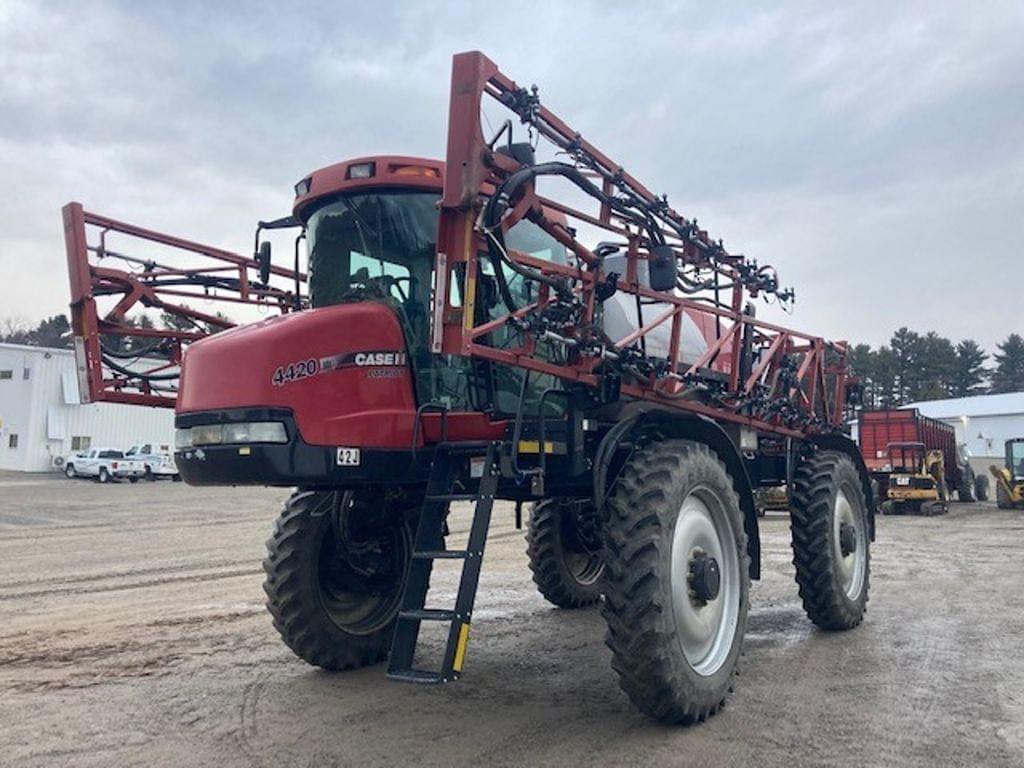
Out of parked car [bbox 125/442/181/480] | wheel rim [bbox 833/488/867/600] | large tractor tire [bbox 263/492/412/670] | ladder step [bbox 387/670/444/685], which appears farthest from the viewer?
parked car [bbox 125/442/181/480]

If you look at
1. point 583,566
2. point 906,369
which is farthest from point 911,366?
point 583,566

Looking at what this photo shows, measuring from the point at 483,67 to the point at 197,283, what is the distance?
3.94 meters

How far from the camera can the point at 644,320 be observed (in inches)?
256

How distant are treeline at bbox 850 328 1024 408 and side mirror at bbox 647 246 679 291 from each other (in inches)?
3446

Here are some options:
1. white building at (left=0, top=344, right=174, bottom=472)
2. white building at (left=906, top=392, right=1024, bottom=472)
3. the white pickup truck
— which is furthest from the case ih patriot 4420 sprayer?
white building at (left=906, top=392, right=1024, bottom=472)

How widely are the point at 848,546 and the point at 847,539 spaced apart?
A: 0.20 feet

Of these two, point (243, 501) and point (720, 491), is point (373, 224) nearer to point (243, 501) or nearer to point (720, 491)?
point (720, 491)

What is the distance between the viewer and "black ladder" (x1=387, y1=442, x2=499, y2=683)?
4382 millimetres

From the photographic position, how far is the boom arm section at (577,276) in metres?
4.63

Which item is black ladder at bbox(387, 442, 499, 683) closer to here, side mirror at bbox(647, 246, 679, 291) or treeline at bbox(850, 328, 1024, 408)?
side mirror at bbox(647, 246, 679, 291)

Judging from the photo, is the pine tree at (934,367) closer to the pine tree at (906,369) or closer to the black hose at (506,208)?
the pine tree at (906,369)

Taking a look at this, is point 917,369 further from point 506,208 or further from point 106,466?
point 506,208

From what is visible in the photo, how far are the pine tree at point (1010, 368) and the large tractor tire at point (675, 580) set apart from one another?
342 feet

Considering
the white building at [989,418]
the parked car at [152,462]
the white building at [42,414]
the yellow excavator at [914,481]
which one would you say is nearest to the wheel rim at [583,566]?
the yellow excavator at [914,481]
